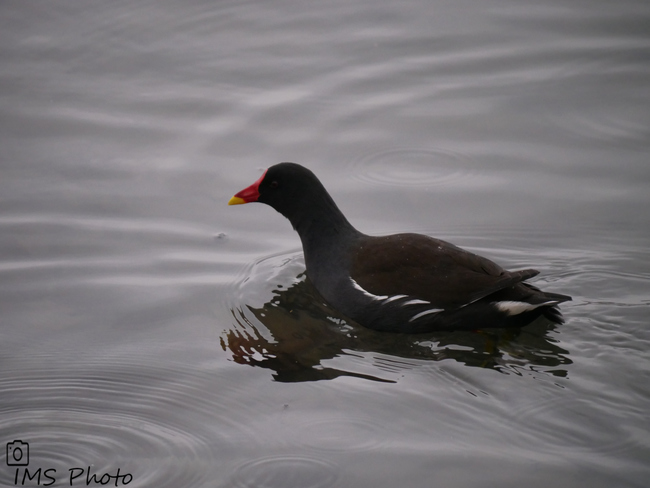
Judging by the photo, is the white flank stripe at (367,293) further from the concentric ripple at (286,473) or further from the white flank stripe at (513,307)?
the concentric ripple at (286,473)

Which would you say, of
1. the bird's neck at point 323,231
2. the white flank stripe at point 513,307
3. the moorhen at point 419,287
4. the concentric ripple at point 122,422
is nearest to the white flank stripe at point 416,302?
the moorhen at point 419,287

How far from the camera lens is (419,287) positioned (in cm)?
541

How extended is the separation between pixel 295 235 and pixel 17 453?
3.24 meters

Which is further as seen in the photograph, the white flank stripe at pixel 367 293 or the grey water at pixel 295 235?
the white flank stripe at pixel 367 293

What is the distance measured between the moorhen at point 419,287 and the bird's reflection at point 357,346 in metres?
0.10

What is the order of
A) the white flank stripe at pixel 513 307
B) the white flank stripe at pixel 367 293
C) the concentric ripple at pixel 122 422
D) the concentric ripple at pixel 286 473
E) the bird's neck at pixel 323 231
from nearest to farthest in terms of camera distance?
the concentric ripple at pixel 286 473
the concentric ripple at pixel 122 422
the white flank stripe at pixel 513 307
the white flank stripe at pixel 367 293
the bird's neck at pixel 323 231

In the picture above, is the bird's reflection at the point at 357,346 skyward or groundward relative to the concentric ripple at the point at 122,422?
skyward

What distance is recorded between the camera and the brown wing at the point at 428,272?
5312 mm

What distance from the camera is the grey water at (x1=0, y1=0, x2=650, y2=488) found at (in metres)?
4.18

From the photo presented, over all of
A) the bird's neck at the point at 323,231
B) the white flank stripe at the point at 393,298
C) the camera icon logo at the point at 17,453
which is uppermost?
the bird's neck at the point at 323,231

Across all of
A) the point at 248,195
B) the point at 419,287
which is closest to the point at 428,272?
the point at 419,287

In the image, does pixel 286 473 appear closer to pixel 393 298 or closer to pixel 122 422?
pixel 122 422

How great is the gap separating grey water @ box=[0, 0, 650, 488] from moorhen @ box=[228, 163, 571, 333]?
0.13m

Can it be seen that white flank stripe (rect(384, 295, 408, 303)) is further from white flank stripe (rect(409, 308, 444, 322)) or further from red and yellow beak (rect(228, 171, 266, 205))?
red and yellow beak (rect(228, 171, 266, 205))
